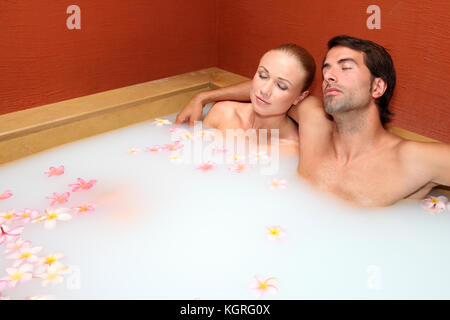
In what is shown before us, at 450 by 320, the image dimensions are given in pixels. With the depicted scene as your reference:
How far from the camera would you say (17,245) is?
1.66 metres

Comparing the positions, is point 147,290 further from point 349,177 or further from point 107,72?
point 107,72

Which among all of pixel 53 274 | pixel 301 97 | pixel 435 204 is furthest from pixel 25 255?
pixel 435 204

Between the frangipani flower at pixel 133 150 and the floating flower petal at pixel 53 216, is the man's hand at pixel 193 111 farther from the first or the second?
the floating flower petal at pixel 53 216

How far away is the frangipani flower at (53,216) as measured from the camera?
5.78 feet

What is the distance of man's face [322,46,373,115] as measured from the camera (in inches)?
66.0

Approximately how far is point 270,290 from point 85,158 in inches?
41.1

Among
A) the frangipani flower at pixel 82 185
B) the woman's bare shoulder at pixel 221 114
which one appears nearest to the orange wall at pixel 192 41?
the woman's bare shoulder at pixel 221 114

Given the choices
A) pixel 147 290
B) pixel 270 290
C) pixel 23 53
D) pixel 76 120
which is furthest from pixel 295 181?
pixel 23 53

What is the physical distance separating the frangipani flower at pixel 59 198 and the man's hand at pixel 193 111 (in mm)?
684

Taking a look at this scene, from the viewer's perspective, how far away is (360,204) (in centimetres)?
181

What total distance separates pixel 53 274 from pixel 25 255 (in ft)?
0.47

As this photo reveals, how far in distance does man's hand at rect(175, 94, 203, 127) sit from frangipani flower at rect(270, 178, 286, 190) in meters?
0.53

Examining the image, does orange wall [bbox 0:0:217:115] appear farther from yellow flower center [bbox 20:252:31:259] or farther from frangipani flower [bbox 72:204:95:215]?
yellow flower center [bbox 20:252:31:259]

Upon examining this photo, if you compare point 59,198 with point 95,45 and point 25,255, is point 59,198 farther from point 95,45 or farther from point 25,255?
point 95,45
